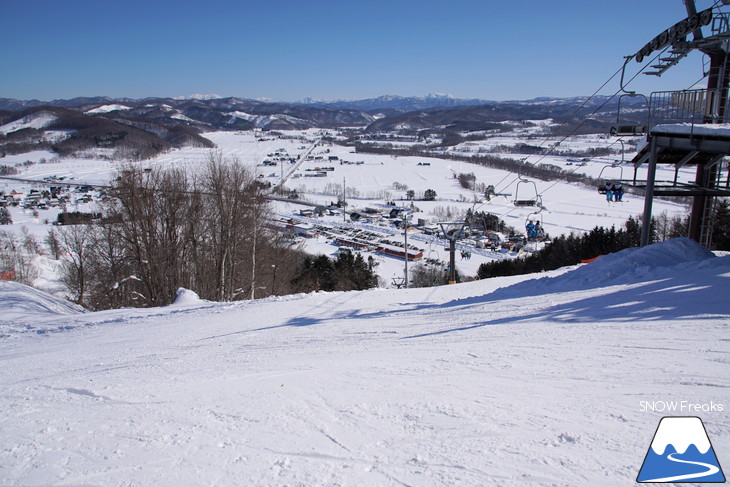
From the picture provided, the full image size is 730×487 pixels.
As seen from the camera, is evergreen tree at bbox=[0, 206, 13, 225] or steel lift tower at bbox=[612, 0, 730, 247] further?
evergreen tree at bbox=[0, 206, 13, 225]

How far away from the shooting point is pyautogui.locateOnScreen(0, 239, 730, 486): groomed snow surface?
2518 millimetres

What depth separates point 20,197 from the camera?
225ft

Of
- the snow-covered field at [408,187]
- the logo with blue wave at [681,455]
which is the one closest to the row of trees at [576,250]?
the snow-covered field at [408,187]

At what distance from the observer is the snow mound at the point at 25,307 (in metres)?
8.62

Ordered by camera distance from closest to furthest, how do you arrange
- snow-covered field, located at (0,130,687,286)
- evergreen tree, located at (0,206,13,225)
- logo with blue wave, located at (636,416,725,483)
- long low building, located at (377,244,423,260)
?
1. logo with blue wave, located at (636,416,725,483)
2. long low building, located at (377,244,423,260)
3. snow-covered field, located at (0,130,687,286)
4. evergreen tree, located at (0,206,13,225)

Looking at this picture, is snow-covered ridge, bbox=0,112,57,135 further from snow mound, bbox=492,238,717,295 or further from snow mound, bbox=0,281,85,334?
snow mound, bbox=492,238,717,295

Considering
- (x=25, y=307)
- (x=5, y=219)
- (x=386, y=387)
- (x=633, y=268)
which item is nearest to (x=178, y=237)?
(x=25, y=307)

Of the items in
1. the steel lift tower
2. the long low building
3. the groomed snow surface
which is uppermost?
the steel lift tower

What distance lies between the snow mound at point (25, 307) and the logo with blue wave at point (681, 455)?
10.2 m

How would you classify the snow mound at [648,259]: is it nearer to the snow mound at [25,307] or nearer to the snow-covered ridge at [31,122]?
the snow mound at [25,307]

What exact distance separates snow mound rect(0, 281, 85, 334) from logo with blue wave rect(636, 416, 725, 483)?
33.3 feet

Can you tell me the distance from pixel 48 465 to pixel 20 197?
8721 centimetres

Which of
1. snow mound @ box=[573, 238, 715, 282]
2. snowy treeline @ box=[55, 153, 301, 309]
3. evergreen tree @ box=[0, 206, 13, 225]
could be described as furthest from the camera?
evergreen tree @ box=[0, 206, 13, 225]

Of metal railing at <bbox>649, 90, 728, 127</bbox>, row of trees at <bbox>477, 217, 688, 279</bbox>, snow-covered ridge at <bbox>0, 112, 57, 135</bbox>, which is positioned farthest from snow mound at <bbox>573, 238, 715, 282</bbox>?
snow-covered ridge at <bbox>0, 112, 57, 135</bbox>
